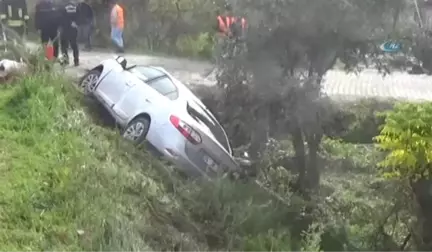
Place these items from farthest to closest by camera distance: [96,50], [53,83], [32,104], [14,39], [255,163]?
[96,50], [255,163], [14,39], [53,83], [32,104]

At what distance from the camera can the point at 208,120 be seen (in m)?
10.8

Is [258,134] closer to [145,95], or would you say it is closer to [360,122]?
[145,95]

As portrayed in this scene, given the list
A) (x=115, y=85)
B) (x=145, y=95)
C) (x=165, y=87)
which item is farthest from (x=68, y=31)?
(x=145, y=95)

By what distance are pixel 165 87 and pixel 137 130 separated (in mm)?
1062

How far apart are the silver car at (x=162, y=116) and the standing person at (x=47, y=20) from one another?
3.07m

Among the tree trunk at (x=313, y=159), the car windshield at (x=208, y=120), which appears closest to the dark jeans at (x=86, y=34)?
the tree trunk at (x=313, y=159)

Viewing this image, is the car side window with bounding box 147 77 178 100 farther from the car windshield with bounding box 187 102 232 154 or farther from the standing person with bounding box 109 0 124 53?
the standing person with bounding box 109 0 124 53

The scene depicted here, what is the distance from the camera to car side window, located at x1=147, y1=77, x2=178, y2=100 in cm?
1066

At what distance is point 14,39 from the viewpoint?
11.0 meters

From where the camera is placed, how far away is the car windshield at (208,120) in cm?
1048

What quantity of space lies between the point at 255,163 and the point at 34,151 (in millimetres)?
5702

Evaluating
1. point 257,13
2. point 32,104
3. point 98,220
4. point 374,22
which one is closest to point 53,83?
point 32,104

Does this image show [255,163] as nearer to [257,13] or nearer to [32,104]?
[257,13]

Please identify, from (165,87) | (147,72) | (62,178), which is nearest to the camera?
(62,178)
